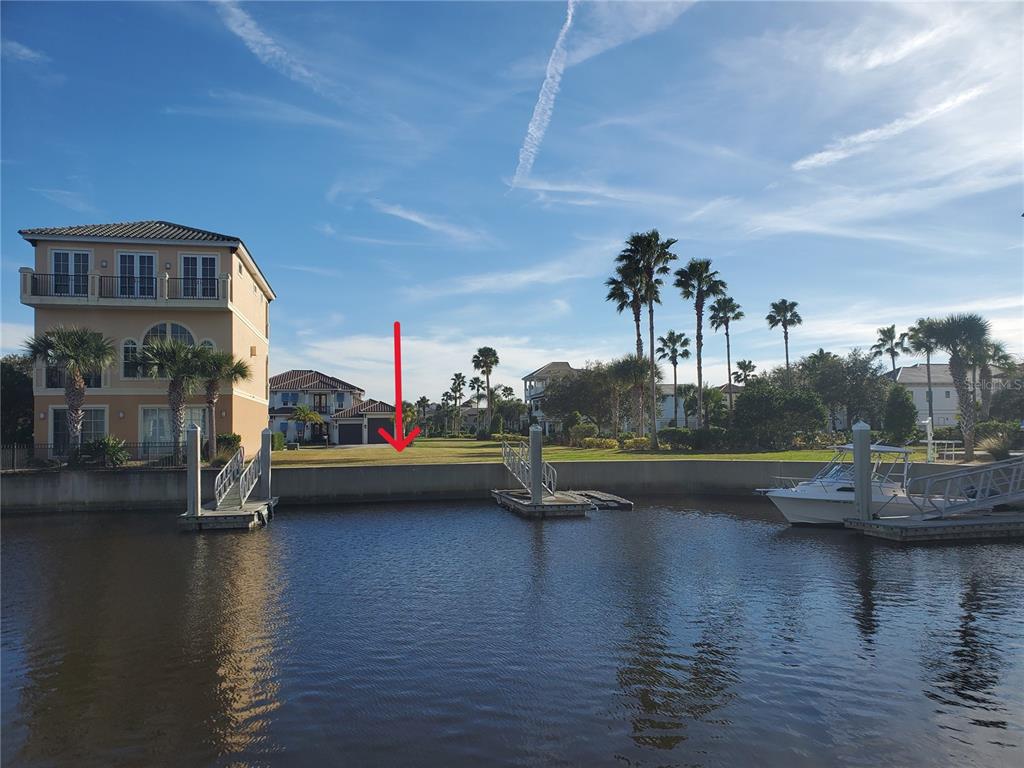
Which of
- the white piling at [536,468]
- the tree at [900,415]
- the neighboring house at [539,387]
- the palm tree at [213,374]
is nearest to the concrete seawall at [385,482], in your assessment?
the palm tree at [213,374]

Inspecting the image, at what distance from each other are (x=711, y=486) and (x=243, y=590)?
2537 centimetres

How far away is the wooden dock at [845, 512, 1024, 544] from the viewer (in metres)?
22.3

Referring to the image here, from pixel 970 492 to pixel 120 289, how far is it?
39202mm

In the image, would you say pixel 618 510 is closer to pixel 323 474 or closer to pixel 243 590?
pixel 323 474

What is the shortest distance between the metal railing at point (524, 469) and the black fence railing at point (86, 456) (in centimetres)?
1530

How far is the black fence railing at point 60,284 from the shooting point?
3288 centimetres

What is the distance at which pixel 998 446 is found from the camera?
35.4 metres

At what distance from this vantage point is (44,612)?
14.0 metres

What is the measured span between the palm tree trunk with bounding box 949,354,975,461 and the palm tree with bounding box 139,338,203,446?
132ft

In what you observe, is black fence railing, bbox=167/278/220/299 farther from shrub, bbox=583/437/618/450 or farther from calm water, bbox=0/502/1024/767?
shrub, bbox=583/437/618/450

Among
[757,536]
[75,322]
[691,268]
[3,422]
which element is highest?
[691,268]

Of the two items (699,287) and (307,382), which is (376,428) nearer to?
(307,382)

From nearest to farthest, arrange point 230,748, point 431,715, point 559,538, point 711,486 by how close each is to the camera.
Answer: point 230,748 → point 431,715 → point 559,538 → point 711,486

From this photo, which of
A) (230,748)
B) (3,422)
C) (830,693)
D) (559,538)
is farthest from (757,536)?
(3,422)
